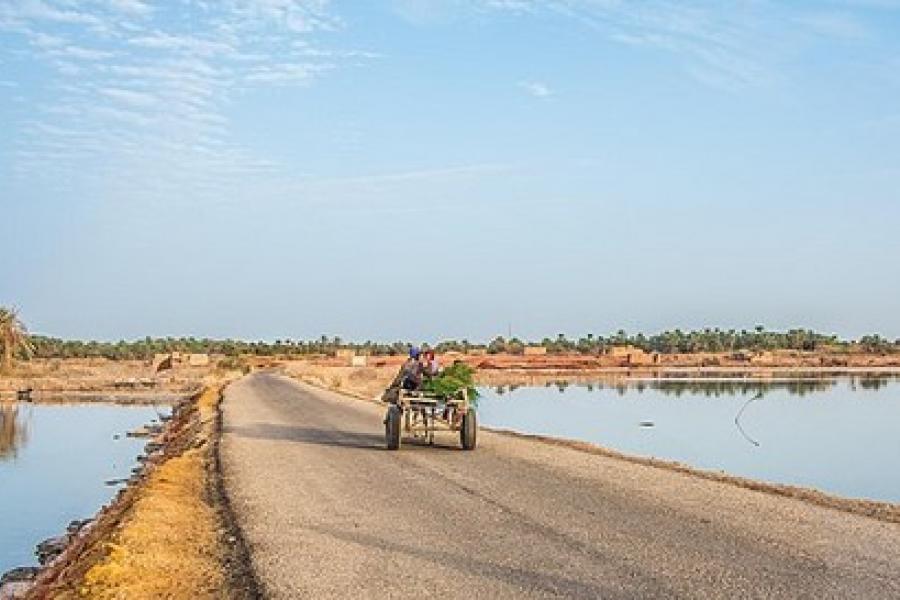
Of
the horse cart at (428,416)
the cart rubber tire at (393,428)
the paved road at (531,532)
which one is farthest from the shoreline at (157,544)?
the horse cart at (428,416)

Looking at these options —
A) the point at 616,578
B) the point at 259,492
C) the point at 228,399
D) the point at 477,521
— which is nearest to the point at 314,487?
the point at 259,492

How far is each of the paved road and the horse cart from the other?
3.20ft

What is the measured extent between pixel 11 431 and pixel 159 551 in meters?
41.9

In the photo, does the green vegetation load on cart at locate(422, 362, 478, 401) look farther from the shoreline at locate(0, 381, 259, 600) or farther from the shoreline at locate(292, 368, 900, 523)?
the shoreline at locate(0, 381, 259, 600)

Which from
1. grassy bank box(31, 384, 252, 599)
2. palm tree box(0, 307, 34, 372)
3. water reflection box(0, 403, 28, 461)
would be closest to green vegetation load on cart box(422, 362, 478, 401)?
grassy bank box(31, 384, 252, 599)

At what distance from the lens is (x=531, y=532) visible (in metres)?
14.2

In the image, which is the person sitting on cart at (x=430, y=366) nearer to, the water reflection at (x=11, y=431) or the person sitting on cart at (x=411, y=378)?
the person sitting on cart at (x=411, y=378)

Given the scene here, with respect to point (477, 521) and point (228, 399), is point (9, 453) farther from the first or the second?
point (477, 521)

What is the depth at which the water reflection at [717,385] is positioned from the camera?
76.4 m

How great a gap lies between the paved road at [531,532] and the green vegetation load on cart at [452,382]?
4.37ft

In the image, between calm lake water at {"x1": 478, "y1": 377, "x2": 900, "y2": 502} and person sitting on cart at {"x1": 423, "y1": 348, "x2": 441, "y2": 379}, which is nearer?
person sitting on cart at {"x1": 423, "y1": 348, "x2": 441, "y2": 379}

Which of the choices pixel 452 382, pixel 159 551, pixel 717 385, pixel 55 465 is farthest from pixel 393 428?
pixel 717 385

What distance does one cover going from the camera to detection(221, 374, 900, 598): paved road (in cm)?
1124

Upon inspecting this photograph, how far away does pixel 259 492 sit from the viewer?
61.4 ft
